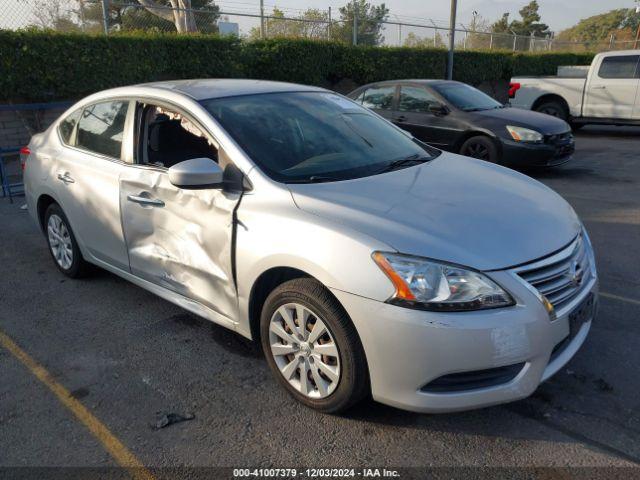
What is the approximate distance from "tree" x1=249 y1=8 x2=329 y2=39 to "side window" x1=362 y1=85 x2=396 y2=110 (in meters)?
5.55

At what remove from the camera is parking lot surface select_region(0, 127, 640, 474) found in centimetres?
260

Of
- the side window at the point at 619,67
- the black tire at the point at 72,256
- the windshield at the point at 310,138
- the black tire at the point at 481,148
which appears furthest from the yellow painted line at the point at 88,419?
the side window at the point at 619,67

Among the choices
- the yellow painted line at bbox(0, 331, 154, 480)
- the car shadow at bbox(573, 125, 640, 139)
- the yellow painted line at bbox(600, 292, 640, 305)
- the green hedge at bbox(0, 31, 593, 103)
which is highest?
the green hedge at bbox(0, 31, 593, 103)

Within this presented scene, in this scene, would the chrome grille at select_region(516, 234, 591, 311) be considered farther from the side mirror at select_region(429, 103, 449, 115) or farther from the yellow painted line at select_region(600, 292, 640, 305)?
the side mirror at select_region(429, 103, 449, 115)

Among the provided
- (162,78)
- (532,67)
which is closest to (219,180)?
(162,78)

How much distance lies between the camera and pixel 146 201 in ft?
11.8

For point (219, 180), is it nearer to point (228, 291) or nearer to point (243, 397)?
point (228, 291)

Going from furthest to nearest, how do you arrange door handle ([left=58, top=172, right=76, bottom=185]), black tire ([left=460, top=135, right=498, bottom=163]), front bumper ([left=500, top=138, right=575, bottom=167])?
black tire ([left=460, top=135, right=498, bottom=163]), front bumper ([left=500, top=138, right=575, bottom=167]), door handle ([left=58, top=172, right=76, bottom=185])

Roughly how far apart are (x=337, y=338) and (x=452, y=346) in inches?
21.4

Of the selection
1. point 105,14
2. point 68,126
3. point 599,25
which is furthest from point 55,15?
point 599,25

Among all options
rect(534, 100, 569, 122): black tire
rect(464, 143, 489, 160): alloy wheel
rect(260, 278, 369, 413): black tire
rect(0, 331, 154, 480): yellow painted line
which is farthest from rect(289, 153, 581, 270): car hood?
rect(534, 100, 569, 122): black tire

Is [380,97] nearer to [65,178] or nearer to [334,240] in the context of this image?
[65,178]

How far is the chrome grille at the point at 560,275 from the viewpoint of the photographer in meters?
2.55

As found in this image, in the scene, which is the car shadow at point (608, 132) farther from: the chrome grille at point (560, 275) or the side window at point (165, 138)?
the side window at point (165, 138)
